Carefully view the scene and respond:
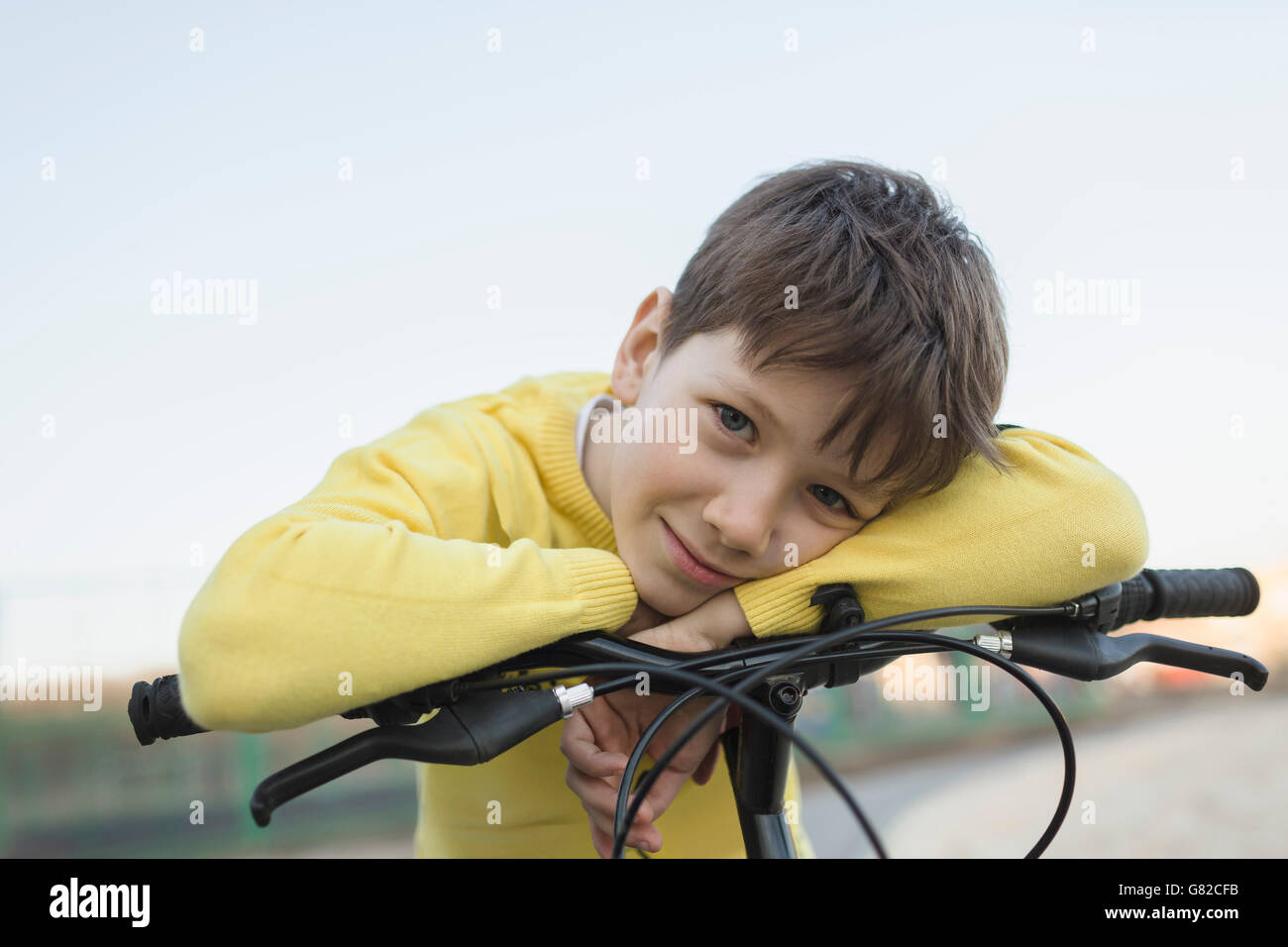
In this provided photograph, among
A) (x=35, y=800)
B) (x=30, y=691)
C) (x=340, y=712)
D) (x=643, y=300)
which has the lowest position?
(x=35, y=800)

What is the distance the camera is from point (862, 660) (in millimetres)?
885

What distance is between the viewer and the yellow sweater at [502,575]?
0.72 meters

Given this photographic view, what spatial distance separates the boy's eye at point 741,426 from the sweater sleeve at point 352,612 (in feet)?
0.66

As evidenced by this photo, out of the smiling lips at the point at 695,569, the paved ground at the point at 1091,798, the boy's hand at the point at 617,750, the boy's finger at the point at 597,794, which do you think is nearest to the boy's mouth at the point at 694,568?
the smiling lips at the point at 695,569

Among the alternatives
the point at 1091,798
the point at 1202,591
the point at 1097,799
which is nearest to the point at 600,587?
the point at 1202,591

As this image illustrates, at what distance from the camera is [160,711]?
77cm

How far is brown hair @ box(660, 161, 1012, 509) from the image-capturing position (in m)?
0.88

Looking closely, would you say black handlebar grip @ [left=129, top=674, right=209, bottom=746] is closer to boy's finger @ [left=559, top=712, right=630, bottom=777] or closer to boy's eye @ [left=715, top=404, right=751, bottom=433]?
boy's finger @ [left=559, top=712, right=630, bottom=777]

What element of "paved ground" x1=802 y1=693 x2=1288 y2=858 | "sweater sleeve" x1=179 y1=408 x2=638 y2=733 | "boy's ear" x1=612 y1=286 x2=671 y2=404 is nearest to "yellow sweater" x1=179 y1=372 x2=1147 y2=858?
"sweater sleeve" x1=179 y1=408 x2=638 y2=733

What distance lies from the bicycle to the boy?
0.10 ft

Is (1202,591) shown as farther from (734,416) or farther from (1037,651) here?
(734,416)
